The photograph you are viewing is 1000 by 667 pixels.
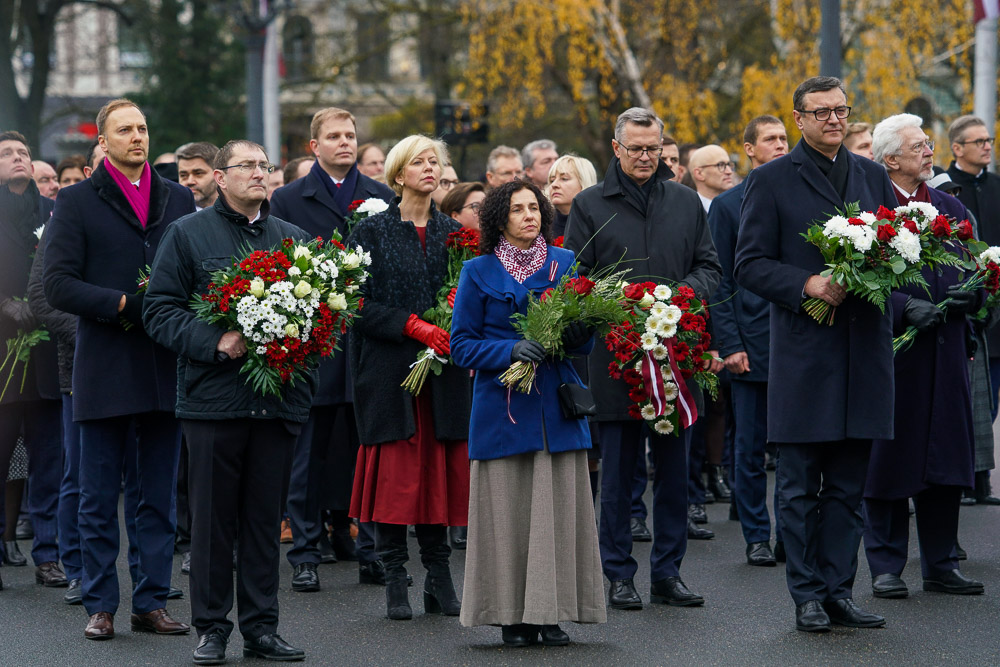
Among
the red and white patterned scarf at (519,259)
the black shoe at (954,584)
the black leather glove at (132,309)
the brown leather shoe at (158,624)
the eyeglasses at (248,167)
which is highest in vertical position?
the eyeglasses at (248,167)

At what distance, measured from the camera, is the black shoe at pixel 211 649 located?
6641mm

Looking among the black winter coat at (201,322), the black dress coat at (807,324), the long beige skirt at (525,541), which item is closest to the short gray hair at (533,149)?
the black dress coat at (807,324)

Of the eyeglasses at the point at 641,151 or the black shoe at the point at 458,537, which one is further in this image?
the black shoe at the point at 458,537

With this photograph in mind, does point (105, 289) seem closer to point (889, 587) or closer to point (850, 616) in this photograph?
point (850, 616)

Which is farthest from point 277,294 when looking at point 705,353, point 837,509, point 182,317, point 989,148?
point 989,148

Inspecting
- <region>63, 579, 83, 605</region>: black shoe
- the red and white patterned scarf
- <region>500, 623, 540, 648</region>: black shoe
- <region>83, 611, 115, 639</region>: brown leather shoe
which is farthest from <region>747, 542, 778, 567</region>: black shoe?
<region>63, 579, 83, 605</region>: black shoe

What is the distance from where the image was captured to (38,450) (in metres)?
9.38

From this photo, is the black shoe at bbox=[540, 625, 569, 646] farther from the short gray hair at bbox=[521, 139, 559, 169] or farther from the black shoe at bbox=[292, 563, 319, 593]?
the short gray hair at bbox=[521, 139, 559, 169]

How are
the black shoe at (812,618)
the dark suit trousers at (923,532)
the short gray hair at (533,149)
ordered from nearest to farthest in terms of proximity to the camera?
the black shoe at (812,618) → the dark suit trousers at (923,532) → the short gray hair at (533,149)

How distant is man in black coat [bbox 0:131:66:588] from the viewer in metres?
9.08

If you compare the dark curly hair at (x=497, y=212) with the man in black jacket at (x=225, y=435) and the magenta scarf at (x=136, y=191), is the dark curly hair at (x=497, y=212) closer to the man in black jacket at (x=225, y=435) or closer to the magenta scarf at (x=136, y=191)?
the man in black jacket at (x=225, y=435)

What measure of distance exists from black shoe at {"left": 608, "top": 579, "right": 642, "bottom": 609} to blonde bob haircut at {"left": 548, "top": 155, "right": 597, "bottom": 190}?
10.5ft

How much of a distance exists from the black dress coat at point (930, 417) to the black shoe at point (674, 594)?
115cm

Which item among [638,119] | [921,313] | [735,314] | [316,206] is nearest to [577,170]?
[735,314]
